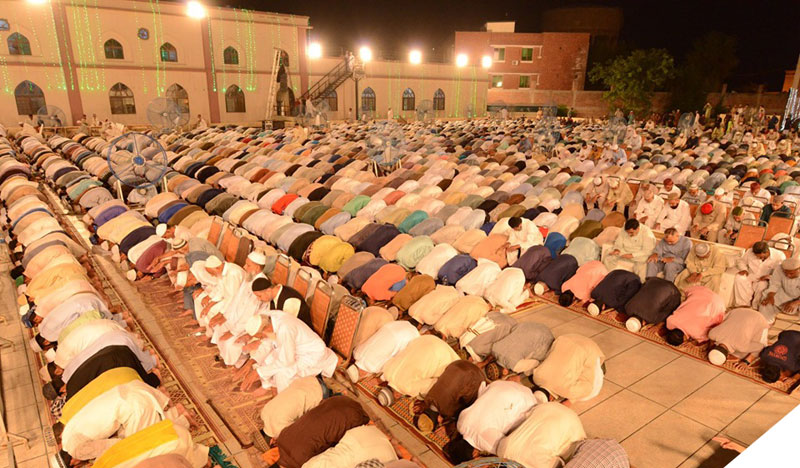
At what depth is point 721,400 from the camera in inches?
179

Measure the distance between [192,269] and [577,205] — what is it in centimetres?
669

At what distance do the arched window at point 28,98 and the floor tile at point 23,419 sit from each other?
2591cm

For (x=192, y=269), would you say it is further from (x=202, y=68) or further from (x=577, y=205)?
(x=202, y=68)

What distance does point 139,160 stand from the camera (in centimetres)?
988

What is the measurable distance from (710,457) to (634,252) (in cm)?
363

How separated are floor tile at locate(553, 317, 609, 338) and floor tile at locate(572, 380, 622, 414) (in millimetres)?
1064

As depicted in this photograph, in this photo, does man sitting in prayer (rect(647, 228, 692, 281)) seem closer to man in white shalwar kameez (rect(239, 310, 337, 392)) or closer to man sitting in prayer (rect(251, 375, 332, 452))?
man in white shalwar kameez (rect(239, 310, 337, 392))

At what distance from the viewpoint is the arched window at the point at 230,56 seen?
94.2 feet

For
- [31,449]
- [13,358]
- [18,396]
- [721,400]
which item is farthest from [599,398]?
[13,358]

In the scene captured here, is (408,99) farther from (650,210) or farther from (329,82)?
(650,210)

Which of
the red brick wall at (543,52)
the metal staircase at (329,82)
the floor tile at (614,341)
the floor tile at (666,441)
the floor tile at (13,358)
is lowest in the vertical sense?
the floor tile at (13,358)

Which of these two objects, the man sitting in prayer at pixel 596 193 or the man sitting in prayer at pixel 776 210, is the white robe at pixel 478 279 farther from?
the man sitting in prayer at pixel 596 193

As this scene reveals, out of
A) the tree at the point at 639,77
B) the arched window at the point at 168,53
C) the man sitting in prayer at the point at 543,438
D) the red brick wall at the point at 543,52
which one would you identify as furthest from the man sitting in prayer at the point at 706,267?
the red brick wall at the point at 543,52

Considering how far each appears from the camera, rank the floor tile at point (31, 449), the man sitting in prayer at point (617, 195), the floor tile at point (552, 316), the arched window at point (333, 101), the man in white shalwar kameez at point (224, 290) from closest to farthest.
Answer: the floor tile at point (31, 449)
the man in white shalwar kameez at point (224, 290)
the floor tile at point (552, 316)
the man sitting in prayer at point (617, 195)
the arched window at point (333, 101)
